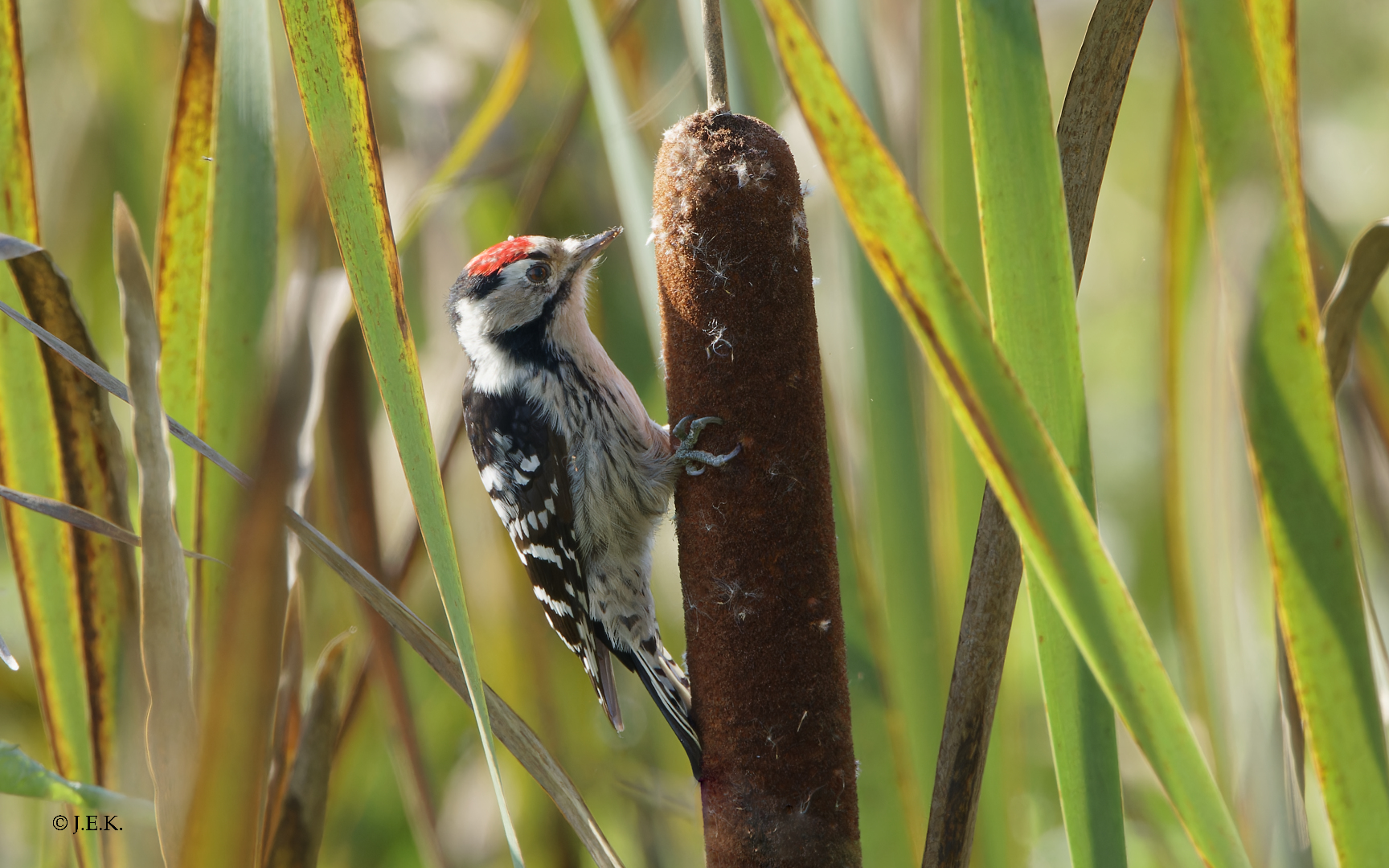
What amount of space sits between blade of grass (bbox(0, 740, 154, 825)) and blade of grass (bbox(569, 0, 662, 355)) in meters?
0.75

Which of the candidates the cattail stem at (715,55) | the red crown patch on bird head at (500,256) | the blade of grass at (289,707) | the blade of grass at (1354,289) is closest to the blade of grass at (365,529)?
the blade of grass at (289,707)

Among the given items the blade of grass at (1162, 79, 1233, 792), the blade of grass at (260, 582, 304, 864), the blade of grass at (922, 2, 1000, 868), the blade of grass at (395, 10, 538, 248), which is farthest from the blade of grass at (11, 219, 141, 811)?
the blade of grass at (1162, 79, 1233, 792)

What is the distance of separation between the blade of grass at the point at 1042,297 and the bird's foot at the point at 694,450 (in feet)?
1.24

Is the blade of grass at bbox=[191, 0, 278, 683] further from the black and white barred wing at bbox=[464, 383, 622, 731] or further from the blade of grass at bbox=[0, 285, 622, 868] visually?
the black and white barred wing at bbox=[464, 383, 622, 731]

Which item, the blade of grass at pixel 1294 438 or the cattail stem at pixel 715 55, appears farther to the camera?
the cattail stem at pixel 715 55

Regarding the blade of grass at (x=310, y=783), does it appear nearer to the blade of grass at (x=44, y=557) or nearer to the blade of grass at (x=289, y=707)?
the blade of grass at (x=289, y=707)

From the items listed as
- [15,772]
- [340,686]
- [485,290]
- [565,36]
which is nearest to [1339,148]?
[565,36]

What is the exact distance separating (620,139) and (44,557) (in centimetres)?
92

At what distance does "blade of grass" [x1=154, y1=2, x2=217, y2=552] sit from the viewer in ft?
3.82

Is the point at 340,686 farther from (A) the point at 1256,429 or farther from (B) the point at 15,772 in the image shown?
(A) the point at 1256,429

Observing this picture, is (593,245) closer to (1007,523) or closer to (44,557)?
(44,557)

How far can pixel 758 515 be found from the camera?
102 centimetres

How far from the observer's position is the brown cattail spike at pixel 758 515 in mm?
973

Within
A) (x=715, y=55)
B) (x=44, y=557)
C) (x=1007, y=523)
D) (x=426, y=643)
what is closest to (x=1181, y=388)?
(x=1007, y=523)
